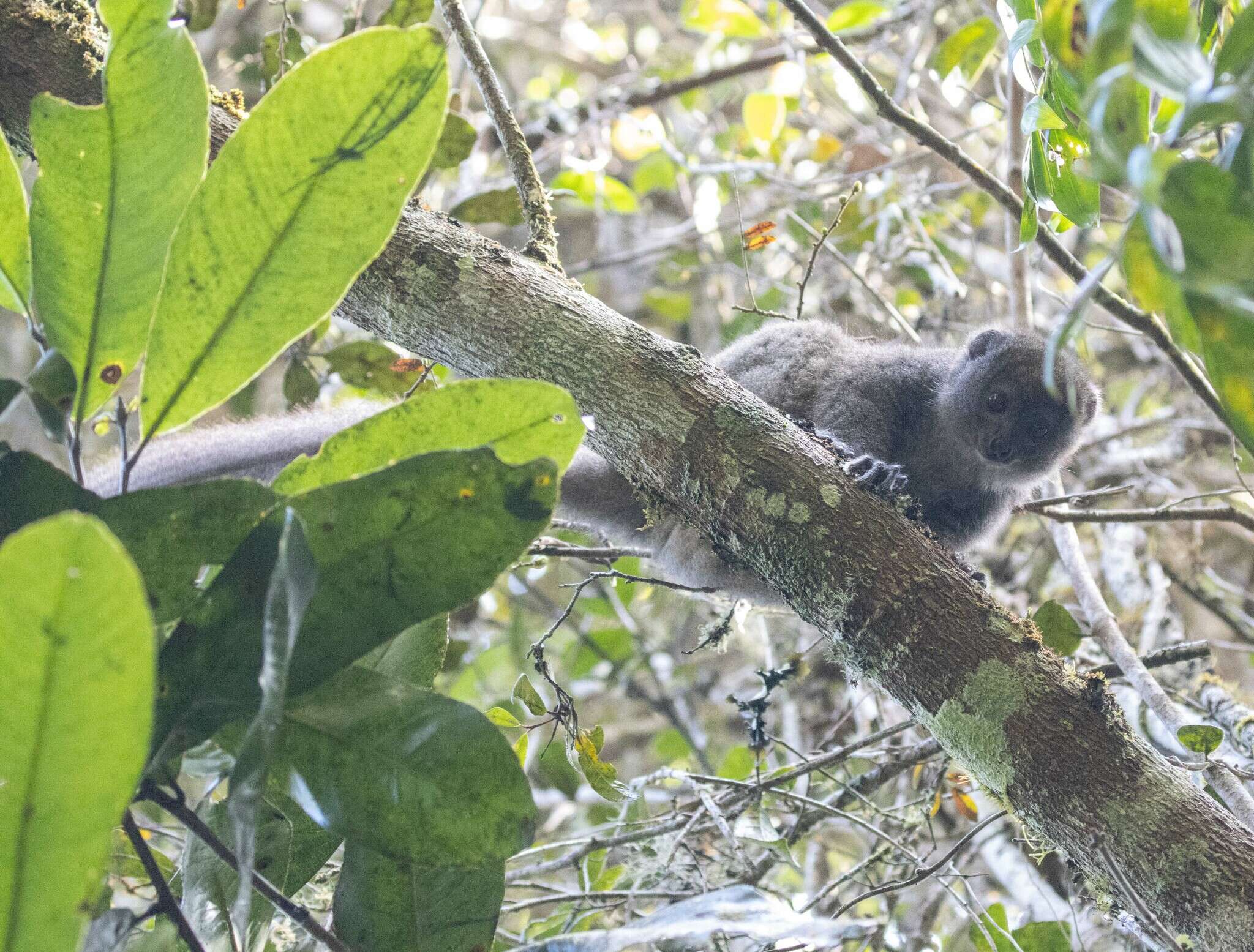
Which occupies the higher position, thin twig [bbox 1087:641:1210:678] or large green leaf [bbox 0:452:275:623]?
large green leaf [bbox 0:452:275:623]

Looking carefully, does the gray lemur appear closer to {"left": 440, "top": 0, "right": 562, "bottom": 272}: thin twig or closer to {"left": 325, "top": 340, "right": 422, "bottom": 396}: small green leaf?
{"left": 325, "top": 340, "right": 422, "bottom": 396}: small green leaf

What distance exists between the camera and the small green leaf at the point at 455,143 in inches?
139

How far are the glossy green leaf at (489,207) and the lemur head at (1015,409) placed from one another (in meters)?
2.20

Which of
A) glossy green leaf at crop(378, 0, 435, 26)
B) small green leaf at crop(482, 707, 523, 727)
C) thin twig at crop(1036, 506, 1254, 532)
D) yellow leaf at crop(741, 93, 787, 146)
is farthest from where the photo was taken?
yellow leaf at crop(741, 93, 787, 146)

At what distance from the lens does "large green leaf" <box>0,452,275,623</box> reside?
141cm

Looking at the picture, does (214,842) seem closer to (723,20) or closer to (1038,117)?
(1038,117)

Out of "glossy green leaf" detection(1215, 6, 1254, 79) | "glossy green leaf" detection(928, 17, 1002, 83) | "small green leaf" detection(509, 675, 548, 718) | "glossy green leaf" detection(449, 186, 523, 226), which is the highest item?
"glossy green leaf" detection(1215, 6, 1254, 79)

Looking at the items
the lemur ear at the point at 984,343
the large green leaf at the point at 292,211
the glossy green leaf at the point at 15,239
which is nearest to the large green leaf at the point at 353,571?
the large green leaf at the point at 292,211

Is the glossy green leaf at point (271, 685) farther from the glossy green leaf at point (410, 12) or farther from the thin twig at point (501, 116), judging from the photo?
the glossy green leaf at point (410, 12)

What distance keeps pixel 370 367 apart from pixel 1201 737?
278 centimetres

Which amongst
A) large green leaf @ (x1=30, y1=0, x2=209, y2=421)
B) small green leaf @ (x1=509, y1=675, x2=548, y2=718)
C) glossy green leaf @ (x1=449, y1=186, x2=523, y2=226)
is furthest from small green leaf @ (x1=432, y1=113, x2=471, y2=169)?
large green leaf @ (x1=30, y1=0, x2=209, y2=421)

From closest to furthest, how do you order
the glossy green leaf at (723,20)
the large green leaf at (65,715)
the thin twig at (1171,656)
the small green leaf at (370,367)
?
the large green leaf at (65,715) → the thin twig at (1171,656) → the small green leaf at (370,367) → the glossy green leaf at (723,20)

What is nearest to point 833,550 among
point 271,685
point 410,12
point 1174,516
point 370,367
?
point 271,685

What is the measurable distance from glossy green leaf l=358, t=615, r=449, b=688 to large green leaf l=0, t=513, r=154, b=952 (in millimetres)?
833
